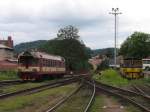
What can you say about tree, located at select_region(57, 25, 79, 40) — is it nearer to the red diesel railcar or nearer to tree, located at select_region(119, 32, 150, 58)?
tree, located at select_region(119, 32, 150, 58)

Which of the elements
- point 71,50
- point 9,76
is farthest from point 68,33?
point 9,76

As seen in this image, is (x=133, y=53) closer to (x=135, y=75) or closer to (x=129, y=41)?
(x=129, y=41)

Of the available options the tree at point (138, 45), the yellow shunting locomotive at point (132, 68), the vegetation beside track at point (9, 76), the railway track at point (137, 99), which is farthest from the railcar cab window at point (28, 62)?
the tree at point (138, 45)

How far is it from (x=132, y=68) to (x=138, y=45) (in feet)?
410

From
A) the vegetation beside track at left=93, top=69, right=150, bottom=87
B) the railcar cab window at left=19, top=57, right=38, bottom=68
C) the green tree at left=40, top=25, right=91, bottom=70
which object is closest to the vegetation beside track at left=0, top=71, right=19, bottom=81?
the railcar cab window at left=19, top=57, right=38, bottom=68

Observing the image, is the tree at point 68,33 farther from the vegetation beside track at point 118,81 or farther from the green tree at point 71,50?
the vegetation beside track at point 118,81

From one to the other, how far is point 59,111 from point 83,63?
370ft

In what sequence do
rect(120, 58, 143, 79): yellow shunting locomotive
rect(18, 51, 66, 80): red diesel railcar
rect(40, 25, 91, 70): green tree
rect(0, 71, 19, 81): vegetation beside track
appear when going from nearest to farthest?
rect(18, 51, 66, 80): red diesel railcar, rect(120, 58, 143, 79): yellow shunting locomotive, rect(0, 71, 19, 81): vegetation beside track, rect(40, 25, 91, 70): green tree

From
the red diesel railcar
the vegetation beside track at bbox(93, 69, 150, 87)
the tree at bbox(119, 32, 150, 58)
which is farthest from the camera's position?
the tree at bbox(119, 32, 150, 58)

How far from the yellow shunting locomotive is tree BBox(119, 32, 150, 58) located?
375 ft

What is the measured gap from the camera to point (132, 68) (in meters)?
55.0

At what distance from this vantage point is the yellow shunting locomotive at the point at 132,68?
55.2 meters

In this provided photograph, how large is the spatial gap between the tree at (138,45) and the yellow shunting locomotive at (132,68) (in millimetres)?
114160

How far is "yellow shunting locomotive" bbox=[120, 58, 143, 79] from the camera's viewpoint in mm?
55156
